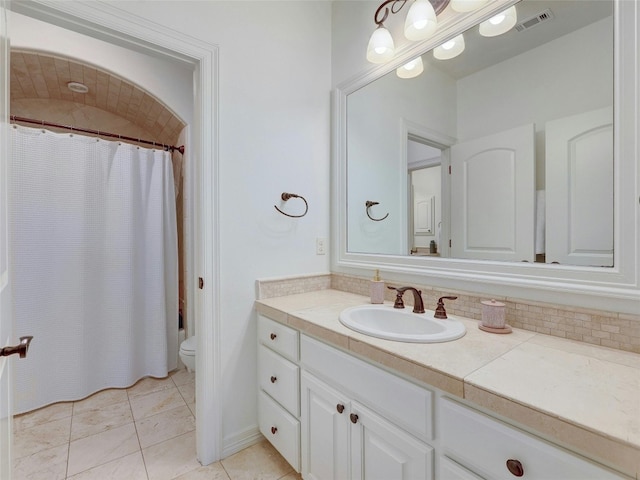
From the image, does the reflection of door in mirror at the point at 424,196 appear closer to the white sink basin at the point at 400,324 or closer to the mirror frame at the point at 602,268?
the mirror frame at the point at 602,268

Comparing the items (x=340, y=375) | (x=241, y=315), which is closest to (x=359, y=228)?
(x=241, y=315)

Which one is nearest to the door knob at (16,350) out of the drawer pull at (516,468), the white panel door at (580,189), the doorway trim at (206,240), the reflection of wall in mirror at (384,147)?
the doorway trim at (206,240)

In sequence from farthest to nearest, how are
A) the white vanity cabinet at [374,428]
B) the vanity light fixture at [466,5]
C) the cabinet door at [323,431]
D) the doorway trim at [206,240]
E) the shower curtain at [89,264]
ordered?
the shower curtain at [89,264] → the doorway trim at [206,240] → the vanity light fixture at [466,5] → the cabinet door at [323,431] → the white vanity cabinet at [374,428]

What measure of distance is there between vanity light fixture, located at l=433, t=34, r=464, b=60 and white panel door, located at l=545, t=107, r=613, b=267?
0.56m

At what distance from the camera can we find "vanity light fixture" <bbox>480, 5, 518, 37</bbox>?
1165 millimetres

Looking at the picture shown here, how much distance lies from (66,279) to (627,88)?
3.05 m

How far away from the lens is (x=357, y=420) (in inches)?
40.2

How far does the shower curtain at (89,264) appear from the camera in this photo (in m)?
1.93

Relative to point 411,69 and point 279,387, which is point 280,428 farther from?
point 411,69

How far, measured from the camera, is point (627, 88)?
0.90 m

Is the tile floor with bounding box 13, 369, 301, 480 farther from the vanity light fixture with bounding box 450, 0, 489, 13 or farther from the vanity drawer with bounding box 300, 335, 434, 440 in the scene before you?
the vanity light fixture with bounding box 450, 0, 489, 13

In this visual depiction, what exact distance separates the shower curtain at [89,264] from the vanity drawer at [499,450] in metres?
2.32

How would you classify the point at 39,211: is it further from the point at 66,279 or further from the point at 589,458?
the point at 589,458

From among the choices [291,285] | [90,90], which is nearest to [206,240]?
[291,285]
